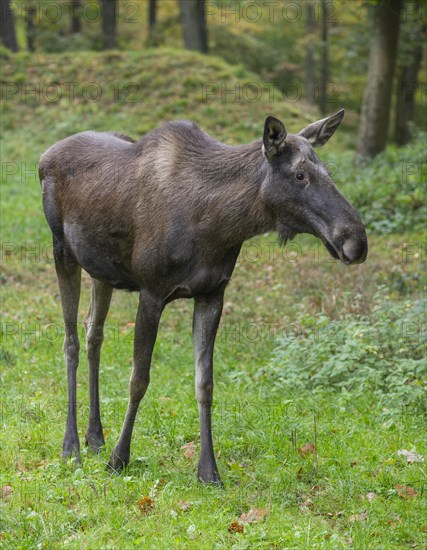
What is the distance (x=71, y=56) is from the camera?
1116 inches

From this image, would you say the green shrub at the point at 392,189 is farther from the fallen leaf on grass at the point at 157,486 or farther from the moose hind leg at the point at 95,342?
the fallen leaf on grass at the point at 157,486

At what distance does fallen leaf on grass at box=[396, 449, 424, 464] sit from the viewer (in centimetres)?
632

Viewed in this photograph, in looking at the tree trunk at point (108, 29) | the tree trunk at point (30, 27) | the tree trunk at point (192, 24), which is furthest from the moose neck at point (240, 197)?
the tree trunk at point (30, 27)

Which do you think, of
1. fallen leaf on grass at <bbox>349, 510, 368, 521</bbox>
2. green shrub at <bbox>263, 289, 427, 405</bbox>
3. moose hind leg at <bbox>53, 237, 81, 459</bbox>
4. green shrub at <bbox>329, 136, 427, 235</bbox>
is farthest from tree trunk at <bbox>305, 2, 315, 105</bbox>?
fallen leaf on grass at <bbox>349, 510, 368, 521</bbox>

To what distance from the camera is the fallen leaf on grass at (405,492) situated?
18.8 ft

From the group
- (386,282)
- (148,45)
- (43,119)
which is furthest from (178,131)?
(148,45)

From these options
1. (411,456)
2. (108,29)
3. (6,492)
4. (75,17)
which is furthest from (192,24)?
(6,492)

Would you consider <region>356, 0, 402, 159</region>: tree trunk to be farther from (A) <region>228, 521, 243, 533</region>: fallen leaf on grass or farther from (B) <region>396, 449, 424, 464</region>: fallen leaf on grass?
(A) <region>228, 521, 243, 533</region>: fallen leaf on grass

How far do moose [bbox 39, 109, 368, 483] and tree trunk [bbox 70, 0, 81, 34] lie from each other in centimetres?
3134

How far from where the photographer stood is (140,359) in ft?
19.9

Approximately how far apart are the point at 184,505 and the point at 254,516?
529 mm

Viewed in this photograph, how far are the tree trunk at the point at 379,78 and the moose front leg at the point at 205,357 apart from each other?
13.5m

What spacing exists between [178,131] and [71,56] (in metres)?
23.6

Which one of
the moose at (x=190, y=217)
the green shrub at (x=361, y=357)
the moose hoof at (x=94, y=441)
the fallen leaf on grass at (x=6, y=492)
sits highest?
the moose at (x=190, y=217)
